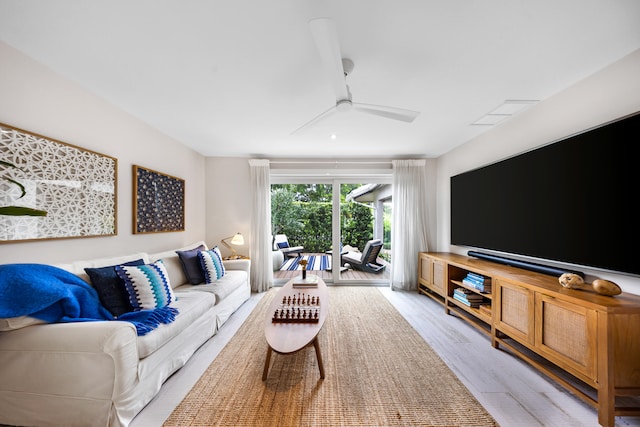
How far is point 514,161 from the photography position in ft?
8.16

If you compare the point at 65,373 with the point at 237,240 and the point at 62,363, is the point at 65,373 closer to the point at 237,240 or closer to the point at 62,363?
the point at 62,363

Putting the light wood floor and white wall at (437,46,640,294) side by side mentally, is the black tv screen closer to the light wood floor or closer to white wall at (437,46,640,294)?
white wall at (437,46,640,294)

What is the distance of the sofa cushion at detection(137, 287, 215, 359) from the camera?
1.60m

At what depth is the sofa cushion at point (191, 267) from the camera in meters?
2.89

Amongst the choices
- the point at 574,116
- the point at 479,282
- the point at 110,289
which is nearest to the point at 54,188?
the point at 110,289

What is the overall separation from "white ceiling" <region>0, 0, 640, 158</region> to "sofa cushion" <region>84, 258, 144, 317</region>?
5.03ft

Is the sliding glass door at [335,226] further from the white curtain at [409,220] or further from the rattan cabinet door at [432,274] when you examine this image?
the rattan cabinet door at [432,274]

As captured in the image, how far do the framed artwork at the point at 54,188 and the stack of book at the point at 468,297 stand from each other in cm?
370

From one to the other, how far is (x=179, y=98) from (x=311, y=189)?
2636 mm

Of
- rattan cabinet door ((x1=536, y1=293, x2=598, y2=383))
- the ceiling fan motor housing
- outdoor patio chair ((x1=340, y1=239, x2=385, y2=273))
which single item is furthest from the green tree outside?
rattan cabinet door ((x1=536, y1=293, x2=598, y2=383))

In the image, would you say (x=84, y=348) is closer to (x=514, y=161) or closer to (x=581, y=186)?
(x=581, y=186)

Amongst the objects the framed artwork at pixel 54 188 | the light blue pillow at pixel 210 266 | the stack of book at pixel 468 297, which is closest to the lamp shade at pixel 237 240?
the light blue pillow at pixel 210 266

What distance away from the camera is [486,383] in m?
1.84

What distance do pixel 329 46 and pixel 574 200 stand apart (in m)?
2.19
